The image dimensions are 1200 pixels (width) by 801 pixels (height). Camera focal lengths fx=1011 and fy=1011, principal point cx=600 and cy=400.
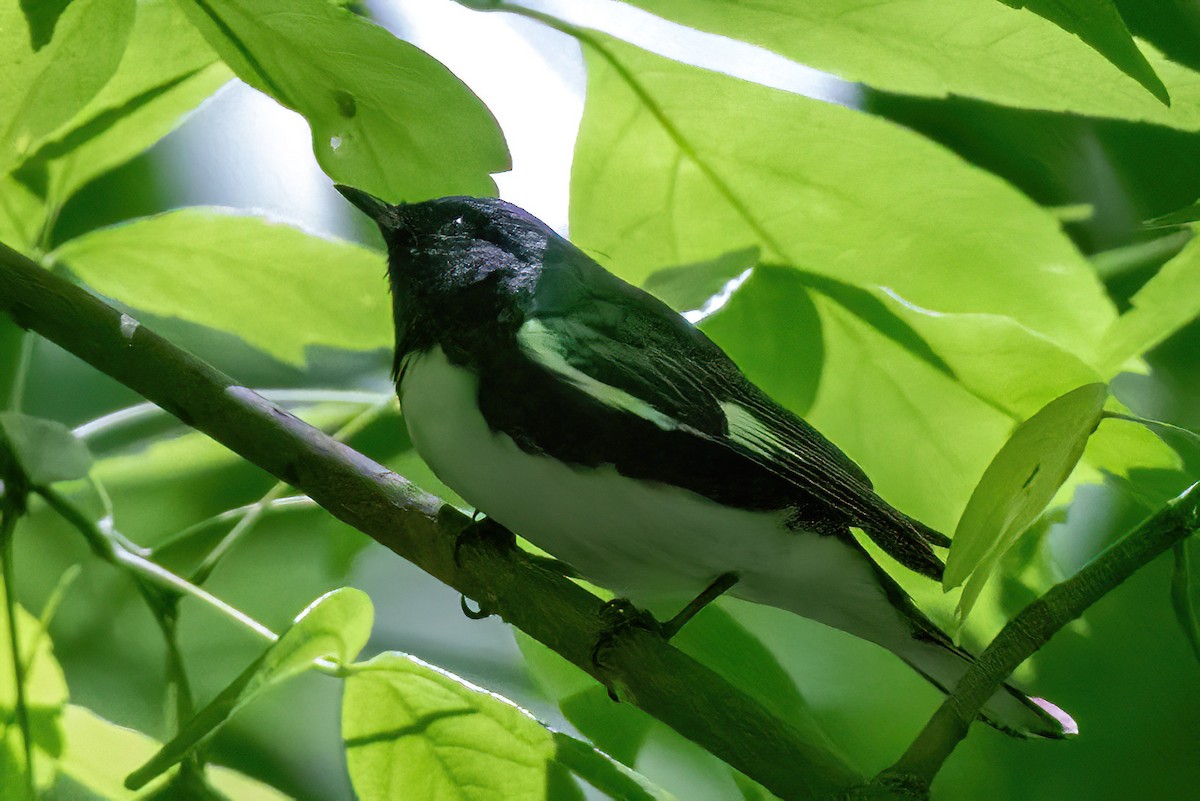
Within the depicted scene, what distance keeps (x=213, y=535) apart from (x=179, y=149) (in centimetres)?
20

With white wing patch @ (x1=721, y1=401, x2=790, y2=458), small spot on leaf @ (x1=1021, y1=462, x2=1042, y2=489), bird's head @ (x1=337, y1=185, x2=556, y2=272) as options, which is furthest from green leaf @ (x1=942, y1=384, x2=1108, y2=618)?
bird's head @ (x1=337, y1=185, x2=556, y2=272)

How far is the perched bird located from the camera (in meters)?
0.32

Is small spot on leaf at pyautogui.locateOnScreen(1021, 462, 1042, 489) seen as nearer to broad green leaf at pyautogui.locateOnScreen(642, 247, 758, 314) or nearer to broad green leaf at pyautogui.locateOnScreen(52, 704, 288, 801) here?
broad green leaf at pyautogui.locateOnScreen(642, 247, 758, 314)

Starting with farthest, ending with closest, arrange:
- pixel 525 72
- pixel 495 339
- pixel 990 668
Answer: pixel 525 72 < pixel 495 339 < pixel 990 668

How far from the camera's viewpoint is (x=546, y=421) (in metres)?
0.32

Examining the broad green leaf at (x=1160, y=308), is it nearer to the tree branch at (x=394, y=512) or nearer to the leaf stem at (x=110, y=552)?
the tree branch at (x=394, y=512)

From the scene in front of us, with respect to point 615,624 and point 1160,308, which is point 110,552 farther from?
point 1160,308

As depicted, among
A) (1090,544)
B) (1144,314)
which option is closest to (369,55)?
(1144,314)

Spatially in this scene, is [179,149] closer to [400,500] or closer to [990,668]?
[400,500]

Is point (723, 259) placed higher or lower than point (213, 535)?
higher

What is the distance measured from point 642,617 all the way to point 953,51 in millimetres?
206

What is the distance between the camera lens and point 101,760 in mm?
341

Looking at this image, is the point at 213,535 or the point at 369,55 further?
the point at 213,535

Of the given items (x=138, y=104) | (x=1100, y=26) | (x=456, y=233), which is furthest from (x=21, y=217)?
(x=1100, y=26)
